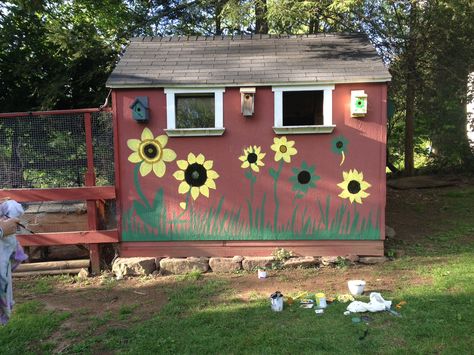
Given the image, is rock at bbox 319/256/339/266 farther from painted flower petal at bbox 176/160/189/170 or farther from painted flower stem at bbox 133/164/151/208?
painted flower stem at bbox 133/164/151/208

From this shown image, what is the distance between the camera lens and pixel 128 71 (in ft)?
20.8

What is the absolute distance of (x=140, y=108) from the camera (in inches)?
238

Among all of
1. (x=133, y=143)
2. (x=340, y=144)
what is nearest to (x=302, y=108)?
(x=340, y=144)

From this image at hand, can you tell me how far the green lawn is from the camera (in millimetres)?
3730

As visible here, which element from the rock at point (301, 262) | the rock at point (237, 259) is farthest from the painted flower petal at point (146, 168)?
the rock at point (301, 262)

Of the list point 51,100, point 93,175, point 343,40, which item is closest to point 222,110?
point 93,175

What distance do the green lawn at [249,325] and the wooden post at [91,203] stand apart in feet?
1.77

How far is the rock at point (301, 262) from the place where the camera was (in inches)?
243

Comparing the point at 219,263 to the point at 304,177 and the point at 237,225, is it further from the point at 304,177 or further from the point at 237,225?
the point at 304,177

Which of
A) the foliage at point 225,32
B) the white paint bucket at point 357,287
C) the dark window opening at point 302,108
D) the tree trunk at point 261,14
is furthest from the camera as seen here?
the foliage at point 225,32

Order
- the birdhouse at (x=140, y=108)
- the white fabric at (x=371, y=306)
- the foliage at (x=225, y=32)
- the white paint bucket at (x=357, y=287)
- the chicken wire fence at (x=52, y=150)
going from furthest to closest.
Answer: the foliage at (x=225, y=32) → the birdhouse at (x=140, y=108) → the chicken wire fence at (x=52, y=150) → the white paint bucket at (x=357, y=287) → the white fabric at (x=371, y=306)

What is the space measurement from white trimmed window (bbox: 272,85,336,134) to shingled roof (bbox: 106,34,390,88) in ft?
0.48

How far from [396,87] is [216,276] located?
750 cm

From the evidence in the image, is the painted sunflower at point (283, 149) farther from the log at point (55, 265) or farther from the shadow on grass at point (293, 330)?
the log at point (55, 265)
